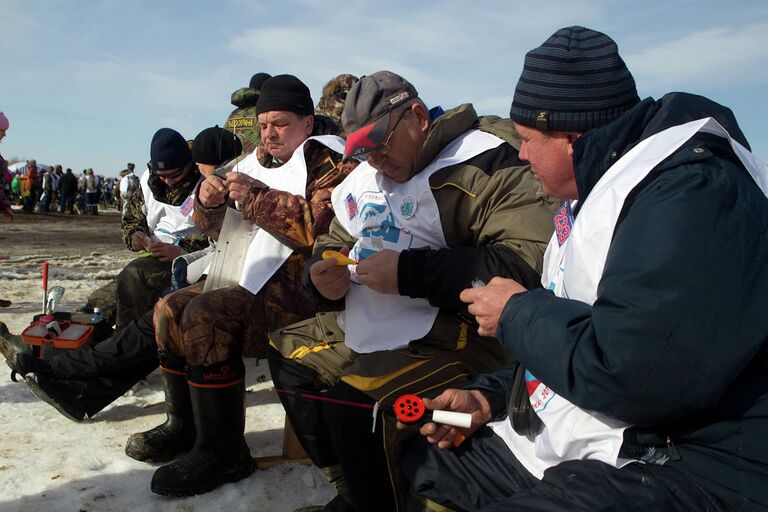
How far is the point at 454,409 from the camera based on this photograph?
6.77 feet

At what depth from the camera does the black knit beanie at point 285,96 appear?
139 inches

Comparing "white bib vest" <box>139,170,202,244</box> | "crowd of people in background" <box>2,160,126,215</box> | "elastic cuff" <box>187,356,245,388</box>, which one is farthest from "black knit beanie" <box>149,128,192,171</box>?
"crowd of people in background" <box>2,160,126,215</box>

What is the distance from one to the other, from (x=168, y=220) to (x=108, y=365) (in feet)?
4.30

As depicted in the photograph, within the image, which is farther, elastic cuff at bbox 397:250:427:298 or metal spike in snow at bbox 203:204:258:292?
metal spike in snow at bbox 203:204:258:292

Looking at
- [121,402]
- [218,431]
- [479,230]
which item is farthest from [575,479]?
[121,402]

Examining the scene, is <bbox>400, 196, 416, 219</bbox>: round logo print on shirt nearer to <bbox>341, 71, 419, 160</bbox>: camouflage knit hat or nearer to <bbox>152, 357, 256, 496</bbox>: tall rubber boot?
<bbox>341, 71, 419, 160</bbox>: camouflage knit hat

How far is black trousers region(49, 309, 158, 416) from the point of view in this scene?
3838 mm

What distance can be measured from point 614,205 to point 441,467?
1.00 metres

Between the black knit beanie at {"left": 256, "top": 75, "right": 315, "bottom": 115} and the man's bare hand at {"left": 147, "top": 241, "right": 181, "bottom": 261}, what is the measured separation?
143 centimetres

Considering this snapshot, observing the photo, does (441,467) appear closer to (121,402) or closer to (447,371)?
(447,371)

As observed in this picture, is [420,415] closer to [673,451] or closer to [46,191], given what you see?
[673,451]

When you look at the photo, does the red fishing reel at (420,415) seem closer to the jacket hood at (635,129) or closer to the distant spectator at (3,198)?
the jacket hood at (635,129)

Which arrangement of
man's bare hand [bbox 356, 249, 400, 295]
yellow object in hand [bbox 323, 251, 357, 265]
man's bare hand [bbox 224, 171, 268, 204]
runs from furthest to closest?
man's bare hand [bbox 224, 171, 268, 204], yellow object in hand [bbox 323, 251, 357, 265], man's bare hand [bbox 356, 249, 400, 295]

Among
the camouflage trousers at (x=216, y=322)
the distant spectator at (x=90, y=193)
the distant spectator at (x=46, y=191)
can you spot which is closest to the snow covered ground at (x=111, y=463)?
the camouflage trousers at (x=216, y=322)
